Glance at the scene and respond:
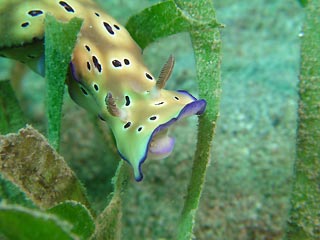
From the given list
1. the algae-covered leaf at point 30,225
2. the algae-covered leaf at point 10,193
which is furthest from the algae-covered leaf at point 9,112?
the algae-covered leaf at point 30,225

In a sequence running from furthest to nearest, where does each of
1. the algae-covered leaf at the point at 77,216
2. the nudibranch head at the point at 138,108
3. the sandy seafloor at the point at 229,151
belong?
the sandy seafloor at the point at 229,151 → the nudibranch head at the point at 138,108 → the algae-covered leaf at the point at 77,216

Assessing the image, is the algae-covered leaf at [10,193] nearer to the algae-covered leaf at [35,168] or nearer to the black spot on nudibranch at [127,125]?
the algae-covered leaf at [35,168]

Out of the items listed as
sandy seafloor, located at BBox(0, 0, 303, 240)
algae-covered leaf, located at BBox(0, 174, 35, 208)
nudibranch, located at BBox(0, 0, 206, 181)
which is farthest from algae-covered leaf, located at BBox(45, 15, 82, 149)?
sandy seafloor, located at BBox(0, 0, 303, 240)

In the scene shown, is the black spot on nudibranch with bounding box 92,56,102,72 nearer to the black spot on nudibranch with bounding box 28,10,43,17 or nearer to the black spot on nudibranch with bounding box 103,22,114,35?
the black spot on nudibranch with bounding box 103,22,114,35

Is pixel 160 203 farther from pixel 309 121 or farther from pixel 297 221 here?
pixel 309 121

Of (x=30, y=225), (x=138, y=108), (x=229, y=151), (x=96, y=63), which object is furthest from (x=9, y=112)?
(x=229, y=151)

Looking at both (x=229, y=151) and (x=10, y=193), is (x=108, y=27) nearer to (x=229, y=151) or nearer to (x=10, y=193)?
(x=10, y=193)
